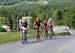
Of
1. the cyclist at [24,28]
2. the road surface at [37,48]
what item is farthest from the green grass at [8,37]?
the road surface at [37,48]

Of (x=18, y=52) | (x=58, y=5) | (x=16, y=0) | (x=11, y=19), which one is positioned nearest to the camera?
(x=18, y=52)

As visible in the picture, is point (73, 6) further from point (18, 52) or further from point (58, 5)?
point (18, 52)

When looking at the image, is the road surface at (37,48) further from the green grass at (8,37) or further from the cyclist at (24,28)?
the green grass at (8,37)

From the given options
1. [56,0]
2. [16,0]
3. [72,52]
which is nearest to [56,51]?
[72,52]

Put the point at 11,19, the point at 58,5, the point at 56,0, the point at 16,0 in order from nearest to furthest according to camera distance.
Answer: the point at 11,19, the point at 58,5, the point at 56,0, the point at 16,0

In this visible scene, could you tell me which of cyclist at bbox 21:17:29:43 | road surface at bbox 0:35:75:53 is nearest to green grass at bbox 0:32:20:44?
cyclist at bbox 21:17:29:43

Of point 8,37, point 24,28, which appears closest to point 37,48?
point 24,28

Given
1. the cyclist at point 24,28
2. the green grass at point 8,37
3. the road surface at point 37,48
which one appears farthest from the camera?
the green grass at point 8,37

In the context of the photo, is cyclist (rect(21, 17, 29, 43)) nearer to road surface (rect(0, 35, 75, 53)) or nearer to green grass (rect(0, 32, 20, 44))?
road surface (rect(0, 35, 75, 53))

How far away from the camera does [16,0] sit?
3452 inches

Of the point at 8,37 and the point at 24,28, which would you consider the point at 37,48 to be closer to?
the point at 24,28

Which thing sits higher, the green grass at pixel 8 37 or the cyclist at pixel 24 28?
the cyclist at pixel 24 28

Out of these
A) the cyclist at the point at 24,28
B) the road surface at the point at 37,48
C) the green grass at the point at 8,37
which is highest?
the cyclist at the point at 24,28

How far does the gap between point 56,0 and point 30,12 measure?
1233cm
